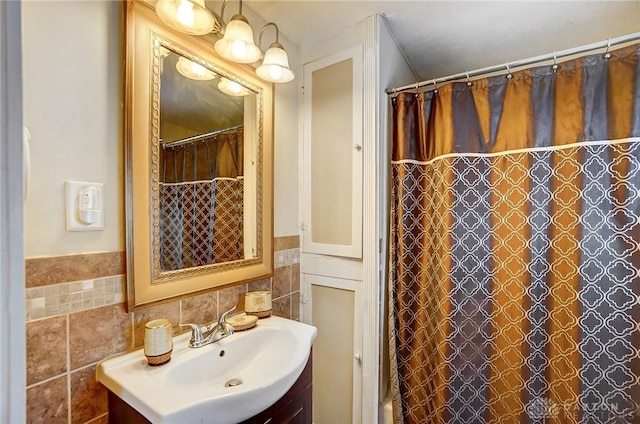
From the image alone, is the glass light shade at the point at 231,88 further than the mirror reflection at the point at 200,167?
Yes

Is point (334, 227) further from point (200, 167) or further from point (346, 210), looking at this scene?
point (200, 167)

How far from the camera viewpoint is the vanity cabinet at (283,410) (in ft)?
2.60

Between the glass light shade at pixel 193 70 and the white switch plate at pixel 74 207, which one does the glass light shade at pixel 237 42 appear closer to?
the glass light shade at pixel 193 70

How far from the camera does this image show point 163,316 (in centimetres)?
99

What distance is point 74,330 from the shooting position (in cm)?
79

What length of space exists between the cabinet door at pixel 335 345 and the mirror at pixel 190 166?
0.34m

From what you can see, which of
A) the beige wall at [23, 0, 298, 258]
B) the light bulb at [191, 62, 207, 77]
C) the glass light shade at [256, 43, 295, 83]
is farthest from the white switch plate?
the glass light shade at [256, 43, 295, 83]

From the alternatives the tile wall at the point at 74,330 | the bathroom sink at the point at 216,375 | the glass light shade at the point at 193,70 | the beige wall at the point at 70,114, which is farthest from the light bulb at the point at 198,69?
the bathroom sink at the point at 216,375

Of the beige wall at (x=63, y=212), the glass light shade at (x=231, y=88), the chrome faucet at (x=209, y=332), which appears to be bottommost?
the chrome faucet at (x=209, y=332)

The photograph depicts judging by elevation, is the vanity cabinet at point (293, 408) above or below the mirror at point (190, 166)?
below

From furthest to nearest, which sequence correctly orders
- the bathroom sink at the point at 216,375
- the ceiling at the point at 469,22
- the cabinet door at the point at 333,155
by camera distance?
the cabinet door at the point at 333,155, the ceiling at the point at 469,22, the bathroom sink at the point at 216,375

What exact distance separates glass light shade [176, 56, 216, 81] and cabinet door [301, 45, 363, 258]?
21.8 inches

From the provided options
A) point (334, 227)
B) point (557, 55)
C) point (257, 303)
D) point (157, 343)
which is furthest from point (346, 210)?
point (557, 55)

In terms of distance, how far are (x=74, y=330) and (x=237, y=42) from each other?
3.39 feet
